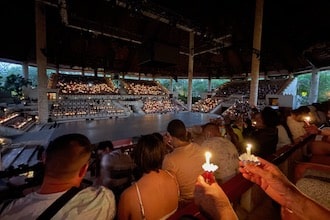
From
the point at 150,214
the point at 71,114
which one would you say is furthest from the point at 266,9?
the point at 71,114

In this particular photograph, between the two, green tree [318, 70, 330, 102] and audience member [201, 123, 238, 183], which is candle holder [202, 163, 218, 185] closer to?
audience member [201, 123, 238, 183]

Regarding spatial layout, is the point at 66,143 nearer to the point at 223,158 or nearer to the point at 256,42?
the point at 223,158

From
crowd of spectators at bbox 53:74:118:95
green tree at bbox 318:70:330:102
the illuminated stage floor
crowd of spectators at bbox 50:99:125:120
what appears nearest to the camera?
the illuminated stage floor

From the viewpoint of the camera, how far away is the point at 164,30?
66.0ft

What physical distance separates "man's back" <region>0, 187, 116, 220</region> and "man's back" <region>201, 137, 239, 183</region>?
1.38 meters

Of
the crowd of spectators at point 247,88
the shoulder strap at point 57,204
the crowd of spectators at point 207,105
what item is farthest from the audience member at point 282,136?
the crowd of spectators at point 207,105

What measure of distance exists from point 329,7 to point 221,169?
1052 cm

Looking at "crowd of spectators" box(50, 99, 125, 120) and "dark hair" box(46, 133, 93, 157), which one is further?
"crowd of spectators" box(50, 99, 125, 120)

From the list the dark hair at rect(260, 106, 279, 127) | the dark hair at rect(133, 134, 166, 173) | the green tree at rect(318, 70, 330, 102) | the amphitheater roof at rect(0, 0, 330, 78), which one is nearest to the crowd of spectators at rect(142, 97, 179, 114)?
the amphitheater roof at rect(0, 0, 330, 78)

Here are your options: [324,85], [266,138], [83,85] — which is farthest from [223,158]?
[324,85]

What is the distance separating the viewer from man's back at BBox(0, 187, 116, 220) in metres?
0.96

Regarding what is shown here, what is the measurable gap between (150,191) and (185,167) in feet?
1.82

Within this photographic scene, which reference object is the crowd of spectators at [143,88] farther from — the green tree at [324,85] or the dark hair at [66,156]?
the dark hair at [66,156]

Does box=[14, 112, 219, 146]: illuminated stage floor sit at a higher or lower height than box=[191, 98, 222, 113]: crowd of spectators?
lower
